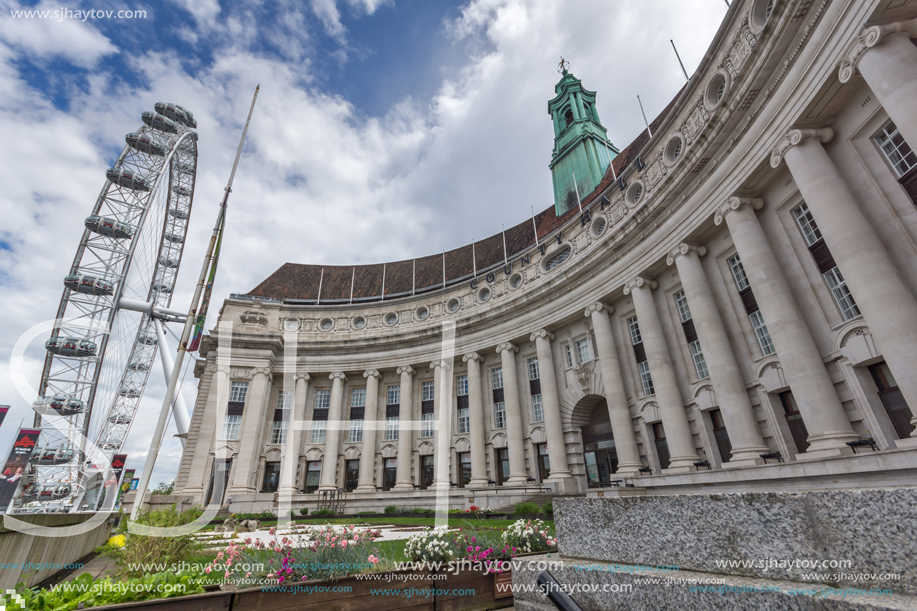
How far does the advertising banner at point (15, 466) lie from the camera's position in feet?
103

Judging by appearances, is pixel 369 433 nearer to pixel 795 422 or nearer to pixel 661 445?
pixel 661 445

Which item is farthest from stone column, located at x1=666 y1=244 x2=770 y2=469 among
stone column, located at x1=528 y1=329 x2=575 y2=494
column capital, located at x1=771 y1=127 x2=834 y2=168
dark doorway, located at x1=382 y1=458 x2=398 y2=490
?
dark doorway, located at x1=382 y1=458 x2=398 y2=490

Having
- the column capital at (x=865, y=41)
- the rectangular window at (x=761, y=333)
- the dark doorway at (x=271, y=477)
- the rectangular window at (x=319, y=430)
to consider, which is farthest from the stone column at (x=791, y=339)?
the dark doorway at (x=271, y=477)

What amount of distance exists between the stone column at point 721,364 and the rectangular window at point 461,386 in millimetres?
22035

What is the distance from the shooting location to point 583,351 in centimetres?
3139

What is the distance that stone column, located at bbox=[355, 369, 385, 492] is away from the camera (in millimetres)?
38062

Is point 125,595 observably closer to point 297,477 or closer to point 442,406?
point 442,406

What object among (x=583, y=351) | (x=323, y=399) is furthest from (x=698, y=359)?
(x=323, y=399)

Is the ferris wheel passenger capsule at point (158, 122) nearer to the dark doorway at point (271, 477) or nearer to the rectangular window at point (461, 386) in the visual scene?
the dark doorway at point (271, 477)

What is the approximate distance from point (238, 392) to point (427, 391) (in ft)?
59.9

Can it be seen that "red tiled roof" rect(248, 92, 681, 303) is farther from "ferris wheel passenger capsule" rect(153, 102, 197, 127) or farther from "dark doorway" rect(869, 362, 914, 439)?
"dark doorway" rect(869, 362, 914, 439)

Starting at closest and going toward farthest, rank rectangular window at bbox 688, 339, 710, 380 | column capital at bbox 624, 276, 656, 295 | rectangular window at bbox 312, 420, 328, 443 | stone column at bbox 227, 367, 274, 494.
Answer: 1. rectangular window at bbox 688, 339, 710, 380
2. column capital at bbox 624, 276, 656, 295
3. stone column at bbox 227, 367, 274, 494
4. rectangular window at bbox 312, 420, 328, 443

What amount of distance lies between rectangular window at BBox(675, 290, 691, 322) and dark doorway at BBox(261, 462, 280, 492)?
36627 millimetres

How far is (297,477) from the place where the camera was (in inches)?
1553
